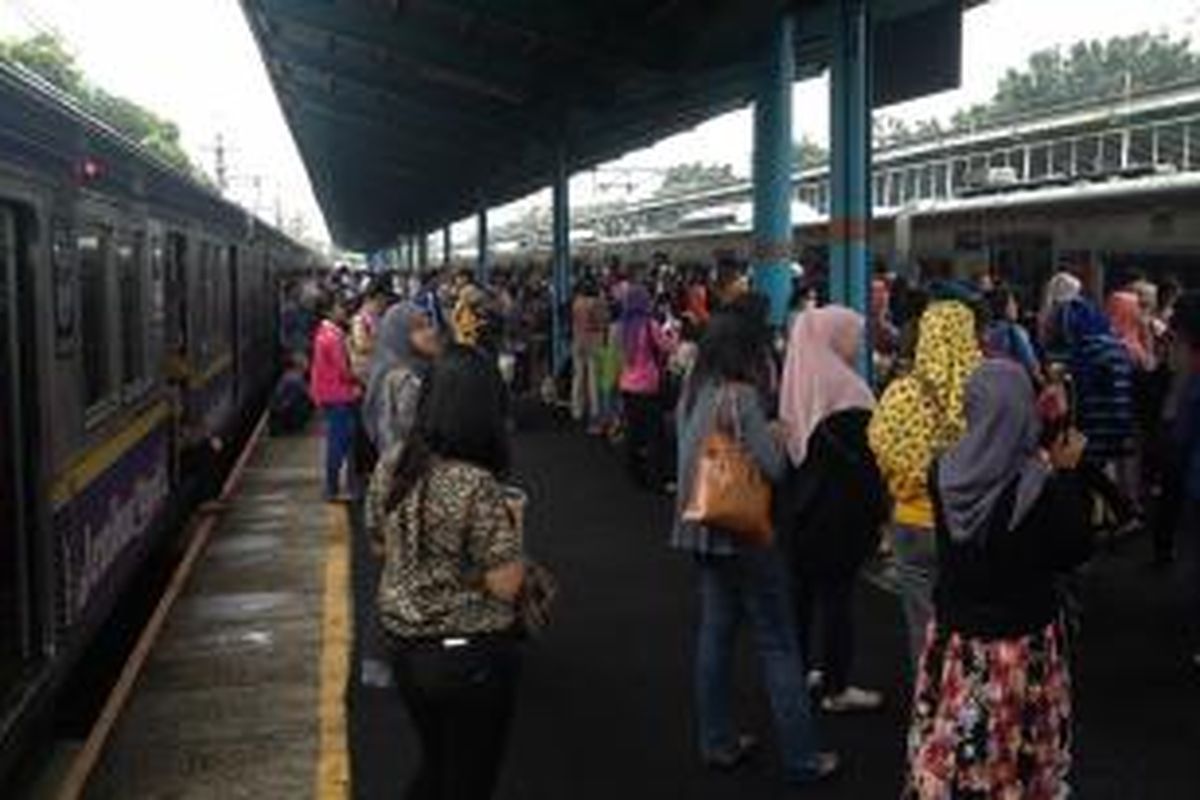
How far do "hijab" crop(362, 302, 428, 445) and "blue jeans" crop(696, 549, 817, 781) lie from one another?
2.20 meters

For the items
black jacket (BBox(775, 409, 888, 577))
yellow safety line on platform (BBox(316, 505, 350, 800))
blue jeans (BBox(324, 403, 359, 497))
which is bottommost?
yellow safety line on platform (BBox(316, 505, 350, 800))

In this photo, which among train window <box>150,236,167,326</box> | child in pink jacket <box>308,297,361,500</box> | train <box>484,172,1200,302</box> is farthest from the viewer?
train <box>484,172,1200,302</box>

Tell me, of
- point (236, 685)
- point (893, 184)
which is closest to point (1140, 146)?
point (893, 184)

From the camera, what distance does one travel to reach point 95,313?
27.3ft

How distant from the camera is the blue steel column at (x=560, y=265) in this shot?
22594 mm

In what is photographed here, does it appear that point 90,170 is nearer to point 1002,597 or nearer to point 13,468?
point 13,468

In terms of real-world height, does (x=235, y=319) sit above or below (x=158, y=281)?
below

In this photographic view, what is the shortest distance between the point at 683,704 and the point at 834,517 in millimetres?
1171

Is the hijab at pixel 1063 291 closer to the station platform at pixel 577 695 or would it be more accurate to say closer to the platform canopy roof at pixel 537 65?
the station platform at pixel 577 695

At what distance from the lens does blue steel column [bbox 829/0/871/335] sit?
12.2 m

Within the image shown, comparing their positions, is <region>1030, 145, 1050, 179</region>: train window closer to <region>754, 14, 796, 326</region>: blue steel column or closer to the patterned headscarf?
<region>754, 14, 796, 326</region>: blue steel column

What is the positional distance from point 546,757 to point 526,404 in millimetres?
14871

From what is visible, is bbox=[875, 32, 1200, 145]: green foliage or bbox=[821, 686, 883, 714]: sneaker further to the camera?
bbox=[875, 32, 1200, 145]: green foliage

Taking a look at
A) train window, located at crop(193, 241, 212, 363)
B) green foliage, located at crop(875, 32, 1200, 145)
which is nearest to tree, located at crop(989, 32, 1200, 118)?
green foliage, located at crop(875, 32, 1200, 145)
